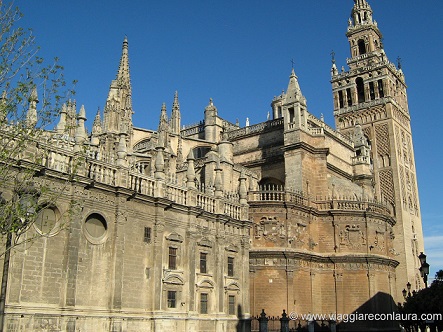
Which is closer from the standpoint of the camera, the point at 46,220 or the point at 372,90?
the point at 46,220

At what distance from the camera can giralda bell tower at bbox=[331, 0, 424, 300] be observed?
50875 millimetres

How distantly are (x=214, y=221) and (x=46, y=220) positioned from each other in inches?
399

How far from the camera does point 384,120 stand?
55.5 meters

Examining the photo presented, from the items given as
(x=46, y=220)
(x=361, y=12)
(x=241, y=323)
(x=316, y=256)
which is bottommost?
(x=241, y=323)

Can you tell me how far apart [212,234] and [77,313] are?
9298 millimetres

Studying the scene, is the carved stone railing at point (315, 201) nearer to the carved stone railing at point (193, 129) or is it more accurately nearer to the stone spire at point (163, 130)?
the stone spire at point (163, 130)

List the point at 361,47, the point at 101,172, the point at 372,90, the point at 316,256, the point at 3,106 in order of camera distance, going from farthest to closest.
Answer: the point at 361,47 < the point at 372,90 < the point at 316,256 < the point at 101,172 < the point at 3,106

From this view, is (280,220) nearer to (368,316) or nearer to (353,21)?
(368,316)

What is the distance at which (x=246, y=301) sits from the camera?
28234 millimetres

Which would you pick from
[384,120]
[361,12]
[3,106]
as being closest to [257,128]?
[384,120]

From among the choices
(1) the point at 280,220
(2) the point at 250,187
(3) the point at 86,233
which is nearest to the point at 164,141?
(2) the point at 250,187

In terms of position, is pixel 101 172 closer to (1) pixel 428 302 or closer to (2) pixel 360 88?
(1) pixel 428 302

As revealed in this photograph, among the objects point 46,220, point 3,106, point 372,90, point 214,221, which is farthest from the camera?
point 372,90

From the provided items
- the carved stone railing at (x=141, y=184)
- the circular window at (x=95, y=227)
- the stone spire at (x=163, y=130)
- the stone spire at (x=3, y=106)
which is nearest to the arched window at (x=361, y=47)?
the stone spire at (x=163, y=130)
